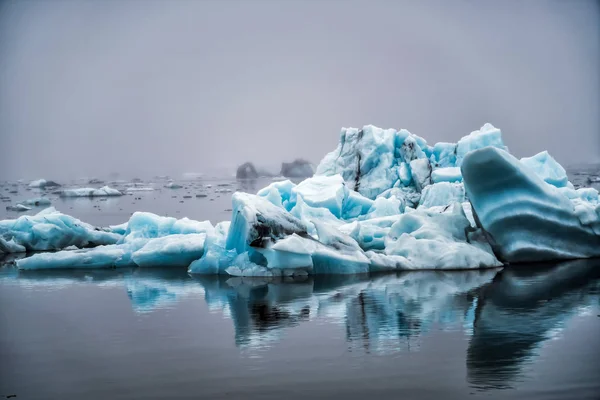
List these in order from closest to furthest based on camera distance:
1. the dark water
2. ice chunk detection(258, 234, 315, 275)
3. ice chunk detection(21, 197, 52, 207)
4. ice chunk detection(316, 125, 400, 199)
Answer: the dark water < ice chunk detection(258, 234, 315, 275) < ice chunk detection(316, 125, 400, 199) < ice chunk detection(21, 197, 52, 207)

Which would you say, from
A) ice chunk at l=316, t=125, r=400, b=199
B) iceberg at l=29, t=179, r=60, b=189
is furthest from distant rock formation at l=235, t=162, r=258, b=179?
ice chunk at l=316, t=125, r=400, b=199

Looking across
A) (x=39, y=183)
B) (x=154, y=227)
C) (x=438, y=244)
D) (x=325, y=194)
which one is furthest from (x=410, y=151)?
(x=39, y=183)

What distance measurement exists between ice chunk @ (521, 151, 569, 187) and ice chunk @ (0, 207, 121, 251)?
1137cm

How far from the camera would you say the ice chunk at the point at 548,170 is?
18438mm

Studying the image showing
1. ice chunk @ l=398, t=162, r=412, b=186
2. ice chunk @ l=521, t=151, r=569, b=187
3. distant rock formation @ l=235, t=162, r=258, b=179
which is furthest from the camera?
distant rock formation @ l=235, t=162, r=258, b=179

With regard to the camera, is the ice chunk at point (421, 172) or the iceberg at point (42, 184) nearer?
the ice chunk at point (421, 172)

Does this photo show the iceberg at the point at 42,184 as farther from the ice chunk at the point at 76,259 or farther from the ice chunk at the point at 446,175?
the ice chunk at the point at 76,259

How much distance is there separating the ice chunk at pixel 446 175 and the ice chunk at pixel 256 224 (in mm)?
8489

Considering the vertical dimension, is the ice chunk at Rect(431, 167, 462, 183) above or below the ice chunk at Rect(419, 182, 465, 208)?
above

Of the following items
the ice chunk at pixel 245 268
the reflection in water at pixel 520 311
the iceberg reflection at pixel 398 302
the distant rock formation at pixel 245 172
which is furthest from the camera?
the distant rock formation at pixel 245 172

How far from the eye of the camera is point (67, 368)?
730cm

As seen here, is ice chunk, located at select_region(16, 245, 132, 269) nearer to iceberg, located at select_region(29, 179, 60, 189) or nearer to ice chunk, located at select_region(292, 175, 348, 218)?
ice chunk, located at select_region(292, 175, 348, 218)

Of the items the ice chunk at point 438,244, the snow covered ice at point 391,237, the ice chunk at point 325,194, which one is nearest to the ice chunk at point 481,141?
the ice chunk at point 325,194

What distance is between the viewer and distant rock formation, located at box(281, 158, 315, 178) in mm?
59719
